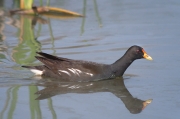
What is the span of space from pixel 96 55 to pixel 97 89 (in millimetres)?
1408

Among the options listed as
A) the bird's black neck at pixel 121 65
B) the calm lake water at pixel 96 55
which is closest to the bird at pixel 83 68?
the bird's black neck at pixel 121 65

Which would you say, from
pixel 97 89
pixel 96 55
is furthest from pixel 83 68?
pixel 96 55

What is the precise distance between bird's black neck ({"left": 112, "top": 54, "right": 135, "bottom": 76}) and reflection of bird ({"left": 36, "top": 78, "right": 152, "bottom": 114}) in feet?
0.33

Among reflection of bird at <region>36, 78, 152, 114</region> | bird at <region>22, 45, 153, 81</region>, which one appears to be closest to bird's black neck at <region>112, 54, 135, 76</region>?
bird at <region>22, 45, 153, 81</region>

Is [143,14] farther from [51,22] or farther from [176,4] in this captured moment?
[51,22]

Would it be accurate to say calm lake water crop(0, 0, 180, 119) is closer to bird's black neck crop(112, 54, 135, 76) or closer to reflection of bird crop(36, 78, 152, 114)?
reflection of bird crop(36, 78, 152, 114)

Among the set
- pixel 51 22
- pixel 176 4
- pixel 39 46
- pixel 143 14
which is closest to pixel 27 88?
pixel 39 46

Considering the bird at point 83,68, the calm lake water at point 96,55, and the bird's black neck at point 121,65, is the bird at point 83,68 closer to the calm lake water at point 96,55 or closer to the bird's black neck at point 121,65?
the bird's black neck at point 121,65

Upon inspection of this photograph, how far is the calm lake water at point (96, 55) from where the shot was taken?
611cm

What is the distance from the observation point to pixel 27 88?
704 centimetres

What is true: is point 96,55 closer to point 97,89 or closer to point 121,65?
point 121,65

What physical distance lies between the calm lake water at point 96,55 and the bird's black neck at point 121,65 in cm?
11

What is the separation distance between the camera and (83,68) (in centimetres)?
743

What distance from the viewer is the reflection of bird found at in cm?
641
